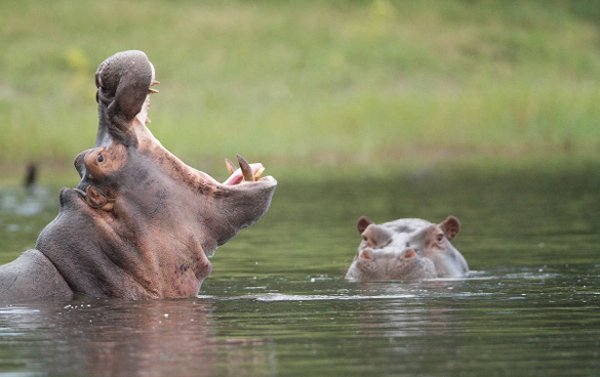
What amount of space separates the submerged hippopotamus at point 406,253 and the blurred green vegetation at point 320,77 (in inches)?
792

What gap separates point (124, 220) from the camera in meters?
8.09

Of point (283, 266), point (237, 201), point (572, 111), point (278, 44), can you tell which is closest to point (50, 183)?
point (572, 111)

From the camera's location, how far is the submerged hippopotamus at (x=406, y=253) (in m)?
11.1

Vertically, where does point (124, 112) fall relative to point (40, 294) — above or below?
above

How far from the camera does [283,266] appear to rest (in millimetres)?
12602

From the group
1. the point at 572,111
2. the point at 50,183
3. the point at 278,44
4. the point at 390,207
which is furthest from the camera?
the point at 278,44

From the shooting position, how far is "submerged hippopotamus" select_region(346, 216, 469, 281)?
→ 439 inches

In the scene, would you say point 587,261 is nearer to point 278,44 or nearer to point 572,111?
point 572,111

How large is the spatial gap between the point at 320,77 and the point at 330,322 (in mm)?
39308

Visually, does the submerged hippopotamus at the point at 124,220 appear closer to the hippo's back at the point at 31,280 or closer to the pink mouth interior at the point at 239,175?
the hippo's back at the point at 31,280

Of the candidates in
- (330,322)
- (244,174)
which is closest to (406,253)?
(244,174)

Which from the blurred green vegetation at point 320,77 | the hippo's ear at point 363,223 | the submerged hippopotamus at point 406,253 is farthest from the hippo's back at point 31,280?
the blurred green vegetation at point 320,77

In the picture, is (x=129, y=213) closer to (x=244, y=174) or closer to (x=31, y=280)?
(x=31, y=280)

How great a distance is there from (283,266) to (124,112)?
482 cm
